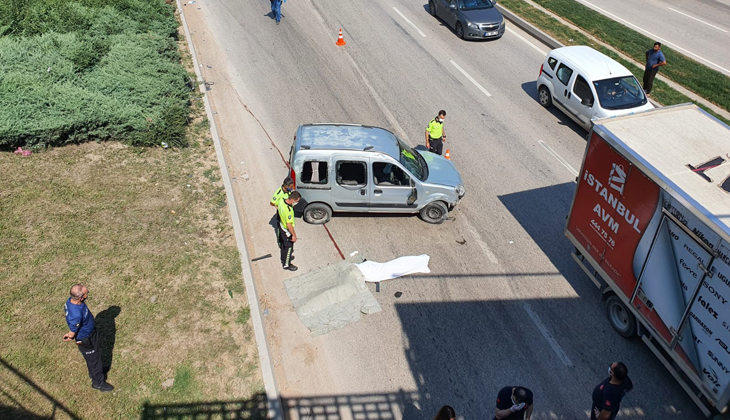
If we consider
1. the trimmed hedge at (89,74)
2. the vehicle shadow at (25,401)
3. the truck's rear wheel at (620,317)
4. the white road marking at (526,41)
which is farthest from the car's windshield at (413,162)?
the white road marking at (526,41)

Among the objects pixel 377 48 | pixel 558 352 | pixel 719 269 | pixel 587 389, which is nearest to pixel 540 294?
pixel 558 352

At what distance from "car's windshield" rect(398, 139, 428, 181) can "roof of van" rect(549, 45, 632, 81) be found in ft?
21.9

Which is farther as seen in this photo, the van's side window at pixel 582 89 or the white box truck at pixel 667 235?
the van's side window at pixel 582 89

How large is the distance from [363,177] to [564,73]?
28.0 feet

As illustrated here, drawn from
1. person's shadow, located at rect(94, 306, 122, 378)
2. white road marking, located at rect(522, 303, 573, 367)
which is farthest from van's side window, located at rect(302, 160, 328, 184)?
white road marking, located at rect(522, 303, 573, 367)

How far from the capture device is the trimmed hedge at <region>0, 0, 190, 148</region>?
13.1 m

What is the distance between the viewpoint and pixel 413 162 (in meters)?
11.8

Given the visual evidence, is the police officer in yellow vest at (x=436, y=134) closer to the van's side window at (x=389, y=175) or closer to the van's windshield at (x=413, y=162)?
the van's windshield at (x=413, y=162)

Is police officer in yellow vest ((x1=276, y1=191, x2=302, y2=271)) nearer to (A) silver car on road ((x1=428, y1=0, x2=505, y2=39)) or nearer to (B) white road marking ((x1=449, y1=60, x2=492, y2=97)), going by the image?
(B) white road marking ((x1=449, y1=60, x2=492, y2=97))

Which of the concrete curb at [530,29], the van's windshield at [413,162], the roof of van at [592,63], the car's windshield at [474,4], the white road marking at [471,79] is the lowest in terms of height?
the white road marking at [471,79]

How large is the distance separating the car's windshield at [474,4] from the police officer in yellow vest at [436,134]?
9909 millimetres

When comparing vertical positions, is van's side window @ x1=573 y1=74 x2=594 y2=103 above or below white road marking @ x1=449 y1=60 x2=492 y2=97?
above

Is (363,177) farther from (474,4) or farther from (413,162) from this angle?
(474,4)

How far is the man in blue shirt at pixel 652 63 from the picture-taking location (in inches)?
655
